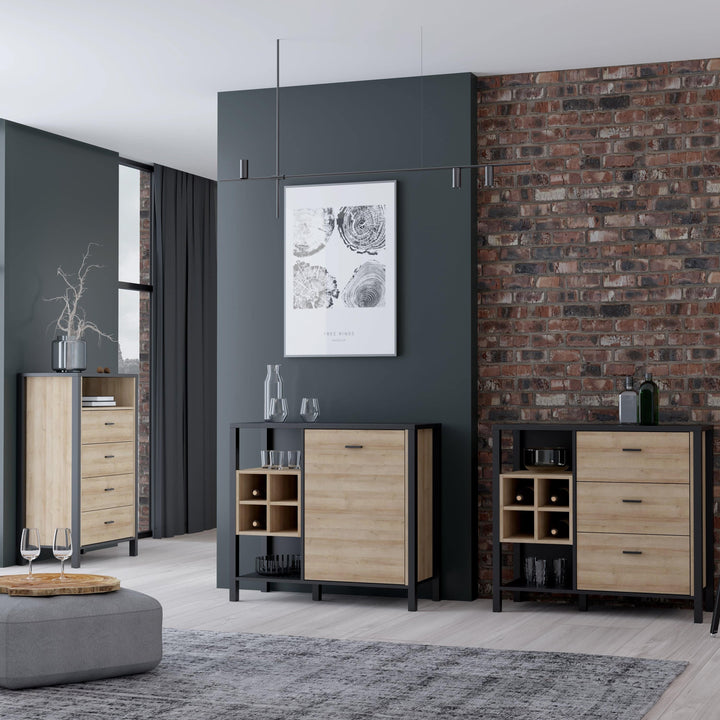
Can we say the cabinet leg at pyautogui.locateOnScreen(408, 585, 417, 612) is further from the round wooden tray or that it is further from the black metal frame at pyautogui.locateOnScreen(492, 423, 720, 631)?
the round wooden tray

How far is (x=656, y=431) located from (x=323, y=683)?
2048 mm

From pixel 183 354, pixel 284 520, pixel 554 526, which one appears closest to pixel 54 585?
pixel 284 520

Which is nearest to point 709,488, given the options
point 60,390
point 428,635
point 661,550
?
point 661,550

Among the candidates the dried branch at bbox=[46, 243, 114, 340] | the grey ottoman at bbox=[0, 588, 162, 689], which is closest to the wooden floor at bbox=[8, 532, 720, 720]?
the grey ottoman at bbox=[0, 588, 162, 689]

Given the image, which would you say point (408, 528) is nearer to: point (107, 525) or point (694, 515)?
point (694, 515)

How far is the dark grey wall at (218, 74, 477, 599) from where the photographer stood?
5836 millimetres

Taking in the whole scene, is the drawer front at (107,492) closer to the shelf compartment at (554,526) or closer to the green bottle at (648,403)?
the shelf compartment at (554,526)

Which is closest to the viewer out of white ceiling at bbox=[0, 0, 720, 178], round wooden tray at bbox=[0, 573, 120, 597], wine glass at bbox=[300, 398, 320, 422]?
round wooden tray at bbox=[0, 573, 120, 597]

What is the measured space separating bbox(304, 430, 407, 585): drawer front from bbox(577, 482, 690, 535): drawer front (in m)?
0.85

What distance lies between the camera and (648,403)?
5402 mm

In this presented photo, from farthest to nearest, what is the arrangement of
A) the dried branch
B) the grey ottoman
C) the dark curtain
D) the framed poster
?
the dark curtain
the dried branch
the framed poster
the grey ottoman

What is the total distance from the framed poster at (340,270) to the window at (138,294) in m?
2.58

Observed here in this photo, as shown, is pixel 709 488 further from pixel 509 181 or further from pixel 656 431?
pixel 509 181

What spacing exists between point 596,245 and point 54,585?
313 centimetres
